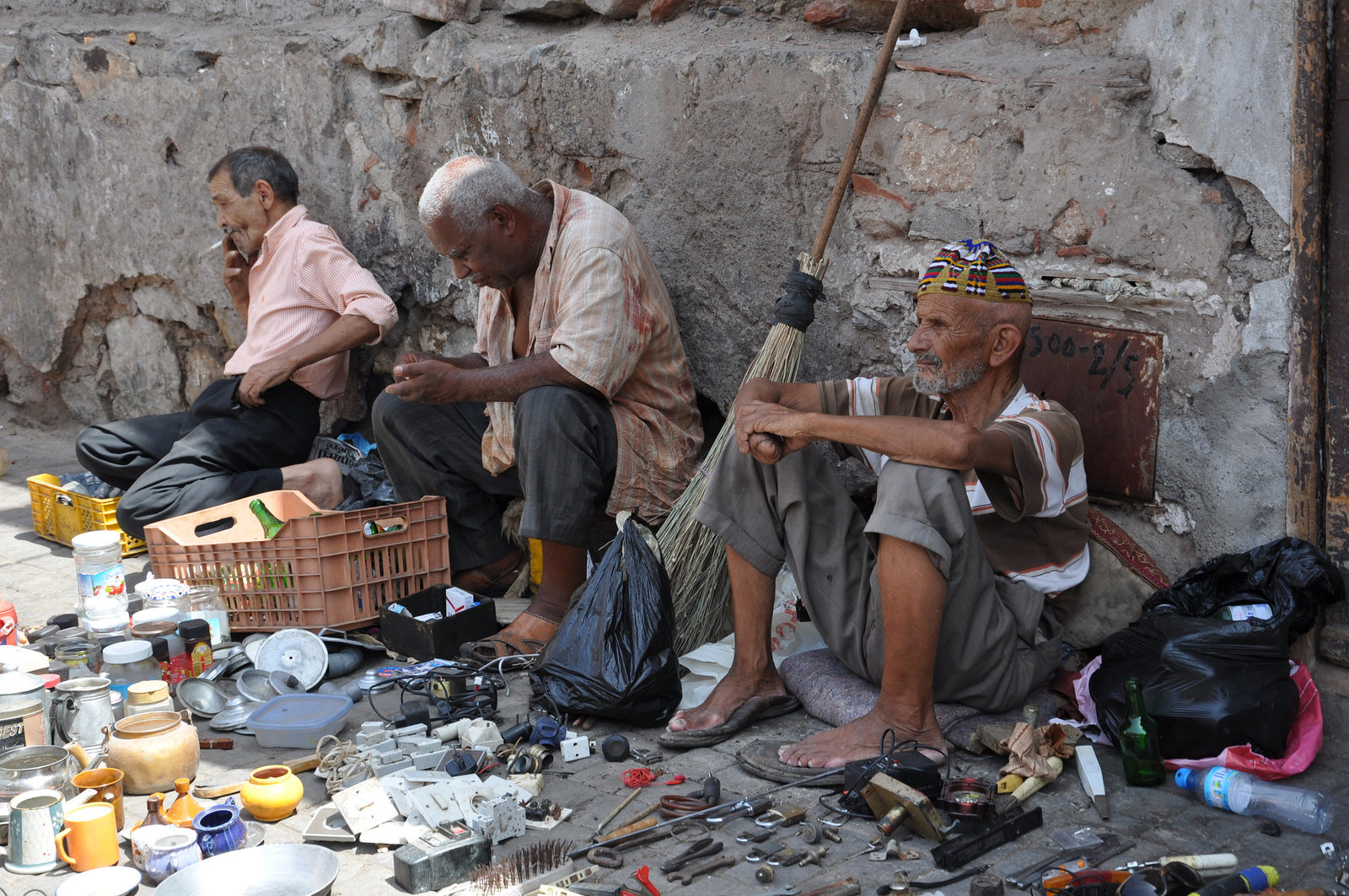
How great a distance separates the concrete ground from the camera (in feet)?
8.00

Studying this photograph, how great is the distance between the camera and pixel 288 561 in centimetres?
409

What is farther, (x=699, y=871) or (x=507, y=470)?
(x=507, y=470)

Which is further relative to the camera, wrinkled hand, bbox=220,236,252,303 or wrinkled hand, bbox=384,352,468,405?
wrinkled hand, bbox=220,236,252,303

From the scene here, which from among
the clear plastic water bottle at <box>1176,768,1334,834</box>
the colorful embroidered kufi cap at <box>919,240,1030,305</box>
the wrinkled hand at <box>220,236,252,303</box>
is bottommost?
the clear plastic water bottle at <box>1176,768,1334,834</box>

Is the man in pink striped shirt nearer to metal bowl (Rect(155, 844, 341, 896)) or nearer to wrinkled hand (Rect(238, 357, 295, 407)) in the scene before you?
wrinkled hand (Rect(238, 357, 295, 407))

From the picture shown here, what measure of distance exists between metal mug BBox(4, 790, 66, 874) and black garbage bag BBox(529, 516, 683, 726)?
1.20m

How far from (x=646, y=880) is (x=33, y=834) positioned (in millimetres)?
1283

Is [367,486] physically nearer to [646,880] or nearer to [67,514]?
[67,514]

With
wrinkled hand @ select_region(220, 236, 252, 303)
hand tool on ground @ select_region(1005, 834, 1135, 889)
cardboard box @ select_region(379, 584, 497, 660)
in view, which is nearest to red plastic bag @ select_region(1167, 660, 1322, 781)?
hand tool on ground @ select_region(1005, 834, 1135, 889)

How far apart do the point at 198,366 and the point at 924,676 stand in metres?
4.84

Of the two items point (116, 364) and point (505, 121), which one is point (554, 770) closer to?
point (505, 121)

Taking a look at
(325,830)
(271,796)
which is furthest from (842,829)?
(271,796)

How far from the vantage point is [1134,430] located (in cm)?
328

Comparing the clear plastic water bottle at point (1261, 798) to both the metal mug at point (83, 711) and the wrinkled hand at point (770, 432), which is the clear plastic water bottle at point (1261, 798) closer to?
the wrinkled hand at point (770, 432)
